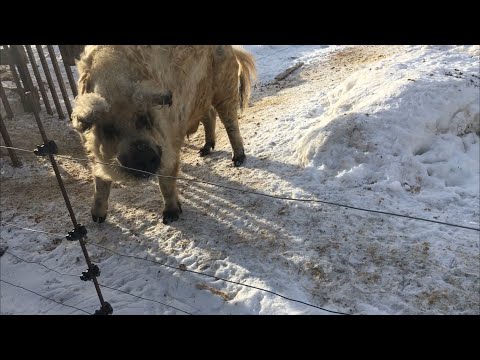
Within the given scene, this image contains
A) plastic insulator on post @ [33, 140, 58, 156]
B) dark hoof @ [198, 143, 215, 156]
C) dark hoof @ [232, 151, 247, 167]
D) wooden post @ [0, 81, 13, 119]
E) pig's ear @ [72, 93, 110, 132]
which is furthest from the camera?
wooden post @ [0, 81, 13, 119]

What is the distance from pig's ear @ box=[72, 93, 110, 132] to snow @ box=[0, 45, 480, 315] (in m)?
1.87

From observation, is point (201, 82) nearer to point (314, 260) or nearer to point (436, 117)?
point (314, 260)

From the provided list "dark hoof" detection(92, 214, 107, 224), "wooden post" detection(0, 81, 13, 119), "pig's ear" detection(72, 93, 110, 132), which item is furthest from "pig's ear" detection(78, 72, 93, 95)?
"wooden post" detection(0, 81, 13, 119)

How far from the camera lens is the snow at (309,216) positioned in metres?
4.17

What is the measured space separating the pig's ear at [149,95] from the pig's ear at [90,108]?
34 centimetres

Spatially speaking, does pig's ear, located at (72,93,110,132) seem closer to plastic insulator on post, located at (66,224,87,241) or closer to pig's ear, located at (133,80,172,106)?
pig's ear, located at (133,80,172,106)

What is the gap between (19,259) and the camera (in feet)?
16.6

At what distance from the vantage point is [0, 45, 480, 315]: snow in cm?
417

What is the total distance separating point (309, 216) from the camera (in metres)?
5.20

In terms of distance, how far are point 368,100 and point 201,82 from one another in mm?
2979

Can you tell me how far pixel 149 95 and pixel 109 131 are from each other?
61 cm

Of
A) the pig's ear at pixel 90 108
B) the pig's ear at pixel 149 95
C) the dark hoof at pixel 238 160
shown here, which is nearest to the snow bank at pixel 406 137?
the dark hoof at pixel 238 160

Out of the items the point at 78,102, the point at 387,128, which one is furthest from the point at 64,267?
the point at 387,128
